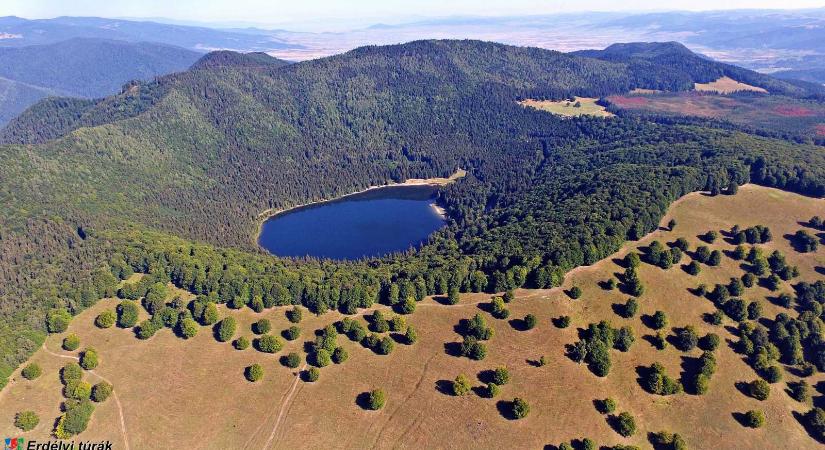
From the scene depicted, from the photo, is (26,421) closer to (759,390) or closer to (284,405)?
(284,405)

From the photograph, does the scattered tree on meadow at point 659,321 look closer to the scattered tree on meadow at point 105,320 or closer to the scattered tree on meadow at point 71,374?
the scattered tree on meadow at point 71,374

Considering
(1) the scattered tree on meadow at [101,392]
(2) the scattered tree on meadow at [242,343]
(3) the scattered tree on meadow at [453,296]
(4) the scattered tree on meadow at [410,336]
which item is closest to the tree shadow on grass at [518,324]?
(3) the scattered tree on meadow at [453,296]

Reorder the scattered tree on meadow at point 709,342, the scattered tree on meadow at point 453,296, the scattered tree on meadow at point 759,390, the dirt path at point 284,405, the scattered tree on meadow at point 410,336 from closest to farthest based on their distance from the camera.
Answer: the dirt path at point 284,405, the scattered tree on meadow at point 759,390, the scattered tree on meadow at point 709,342, the scattered tree on meadow at point 410,336, the scattered tree on meadow at point 453,296

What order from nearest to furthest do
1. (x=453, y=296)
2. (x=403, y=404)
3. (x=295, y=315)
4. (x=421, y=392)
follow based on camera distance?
Result: (x=403, y=404)
(x=421, y=392)
(x=295, y=315)
(x=453, y=296)

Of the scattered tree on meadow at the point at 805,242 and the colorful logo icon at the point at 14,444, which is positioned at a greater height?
the scattered tree on meadow at the point at 805,242

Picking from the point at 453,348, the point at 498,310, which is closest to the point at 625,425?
the point at 498,310

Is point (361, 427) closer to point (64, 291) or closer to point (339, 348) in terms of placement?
point (339, 348)
